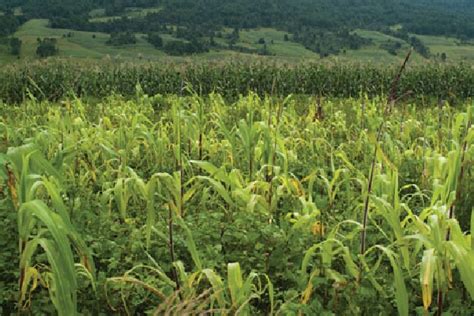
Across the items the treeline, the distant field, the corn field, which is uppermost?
the corn field

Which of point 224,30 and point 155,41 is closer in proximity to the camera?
point 155,41

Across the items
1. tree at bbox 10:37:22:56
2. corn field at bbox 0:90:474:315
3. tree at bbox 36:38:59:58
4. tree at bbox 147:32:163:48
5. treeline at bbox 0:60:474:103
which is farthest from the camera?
tree at bbox 147:32:163:48

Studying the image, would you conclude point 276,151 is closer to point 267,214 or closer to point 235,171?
point 235,171

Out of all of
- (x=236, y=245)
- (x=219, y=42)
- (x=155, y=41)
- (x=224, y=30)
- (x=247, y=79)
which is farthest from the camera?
(x=224, y=30)

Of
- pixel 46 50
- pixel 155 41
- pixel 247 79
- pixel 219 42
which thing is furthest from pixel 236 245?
pixel 219 42

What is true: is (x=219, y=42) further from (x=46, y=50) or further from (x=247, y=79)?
(x=247, y=79)

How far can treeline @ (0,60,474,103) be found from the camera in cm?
1875

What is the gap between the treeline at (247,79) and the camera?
18750 millimetres

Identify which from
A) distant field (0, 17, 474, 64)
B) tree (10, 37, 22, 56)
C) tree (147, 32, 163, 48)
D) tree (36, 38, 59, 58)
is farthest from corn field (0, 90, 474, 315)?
tree (147, 32, 163, 48)

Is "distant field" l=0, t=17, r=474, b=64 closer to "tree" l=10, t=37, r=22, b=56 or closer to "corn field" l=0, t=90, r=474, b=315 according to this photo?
"tree" l=10, t=37, r=22, b=56

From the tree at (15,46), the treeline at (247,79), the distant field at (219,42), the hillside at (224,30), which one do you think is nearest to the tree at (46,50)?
the hillside at (224,30)

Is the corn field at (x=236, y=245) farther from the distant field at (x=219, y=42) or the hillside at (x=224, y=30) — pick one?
the distant field at (x=219, y=42)

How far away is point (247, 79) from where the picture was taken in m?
19.4

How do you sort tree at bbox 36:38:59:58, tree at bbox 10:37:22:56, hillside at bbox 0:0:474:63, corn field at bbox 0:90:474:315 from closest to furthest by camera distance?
corn field at bbox 0:90:474:315
tree at bbox 36:38:59:58
tree at bbox 10:37:22:56
hillside at bbox 0:0:474:63
